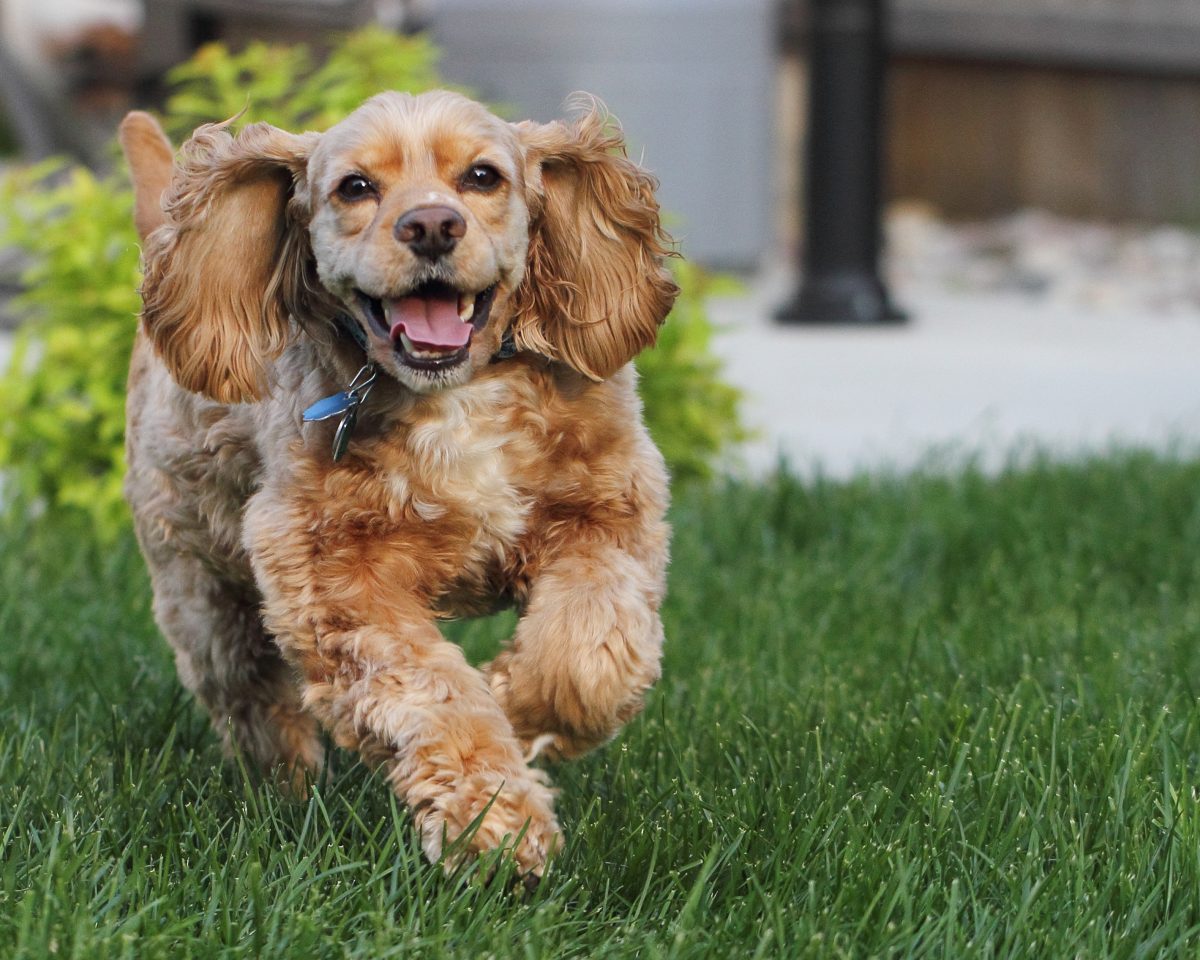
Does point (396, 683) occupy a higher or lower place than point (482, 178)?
lower

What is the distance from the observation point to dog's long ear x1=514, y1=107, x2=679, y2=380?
290cm

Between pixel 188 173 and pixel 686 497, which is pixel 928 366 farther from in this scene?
pixel 188 173

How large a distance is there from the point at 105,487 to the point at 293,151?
2.46m

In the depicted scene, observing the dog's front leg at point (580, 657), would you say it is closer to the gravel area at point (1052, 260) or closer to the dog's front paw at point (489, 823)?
the dog's front paw at point (489, 823)

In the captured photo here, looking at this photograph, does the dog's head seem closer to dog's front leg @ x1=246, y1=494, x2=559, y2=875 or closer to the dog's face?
the dog's face

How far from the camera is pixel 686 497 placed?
547 cm

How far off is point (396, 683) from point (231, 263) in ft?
2.58

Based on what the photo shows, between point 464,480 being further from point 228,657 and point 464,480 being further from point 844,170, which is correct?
point 844,170

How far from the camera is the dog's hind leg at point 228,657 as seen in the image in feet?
10.8

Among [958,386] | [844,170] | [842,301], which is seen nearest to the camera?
[958,386]

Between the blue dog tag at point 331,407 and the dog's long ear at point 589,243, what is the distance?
12.9 inches

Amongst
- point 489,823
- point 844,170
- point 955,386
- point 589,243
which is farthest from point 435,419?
point 844,170

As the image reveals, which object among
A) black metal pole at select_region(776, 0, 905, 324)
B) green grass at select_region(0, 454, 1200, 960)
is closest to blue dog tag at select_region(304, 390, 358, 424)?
green grass at select_region(0, 454, 1200, 960)

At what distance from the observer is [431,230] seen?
2.55 m
